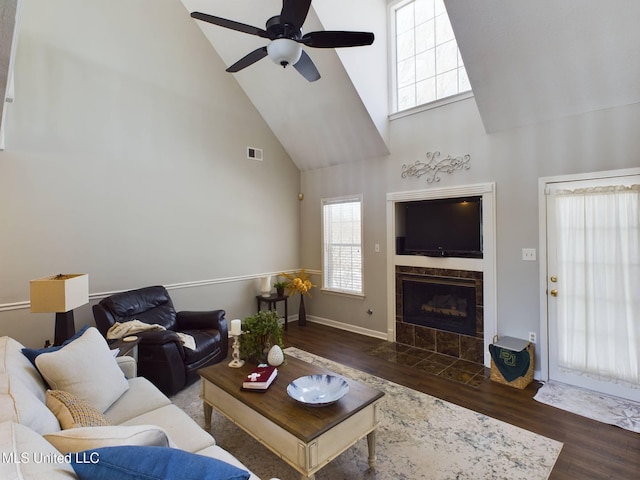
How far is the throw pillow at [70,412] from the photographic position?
4.85 feet

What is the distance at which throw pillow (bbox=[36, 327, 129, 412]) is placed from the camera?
1813 mm

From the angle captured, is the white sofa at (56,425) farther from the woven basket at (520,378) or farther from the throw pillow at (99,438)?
the woven basket at (520,378)

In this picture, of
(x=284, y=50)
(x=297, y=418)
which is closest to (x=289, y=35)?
(x=284, y=50)

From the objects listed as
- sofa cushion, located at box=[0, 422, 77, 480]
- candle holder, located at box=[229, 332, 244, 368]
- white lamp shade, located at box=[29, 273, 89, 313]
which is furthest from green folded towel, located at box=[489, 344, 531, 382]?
white lamp shade, located at box=[29, 273, 89, 313]

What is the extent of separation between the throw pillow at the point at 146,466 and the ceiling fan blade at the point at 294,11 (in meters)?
2.54

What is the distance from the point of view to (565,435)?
252 cm

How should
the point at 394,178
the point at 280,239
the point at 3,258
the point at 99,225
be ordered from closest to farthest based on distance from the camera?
the point at 3,258 < the point at 99,225 < the point at 394,178 < the point at 280,239

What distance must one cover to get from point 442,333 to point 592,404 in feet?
5.18

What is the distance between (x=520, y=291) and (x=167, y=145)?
4616 mm

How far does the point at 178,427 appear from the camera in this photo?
1.83 meters

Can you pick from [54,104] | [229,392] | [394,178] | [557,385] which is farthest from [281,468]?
[54,104]

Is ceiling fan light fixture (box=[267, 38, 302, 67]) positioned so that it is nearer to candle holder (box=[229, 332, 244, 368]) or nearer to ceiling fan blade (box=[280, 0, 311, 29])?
ceiling fan blade (box=[280, 0, 311, 29])

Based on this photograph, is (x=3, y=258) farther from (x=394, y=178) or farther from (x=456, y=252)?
(x=456, y=252)

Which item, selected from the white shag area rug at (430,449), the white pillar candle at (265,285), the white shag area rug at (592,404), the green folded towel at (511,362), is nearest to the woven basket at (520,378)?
the green folded towel at (511,362)
